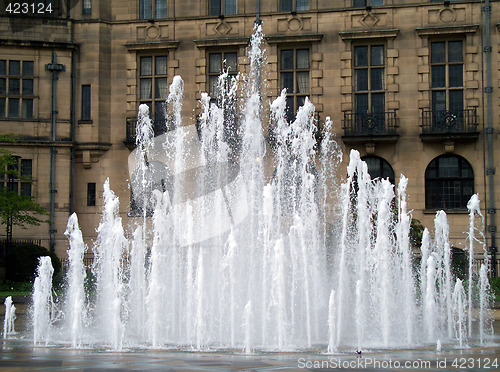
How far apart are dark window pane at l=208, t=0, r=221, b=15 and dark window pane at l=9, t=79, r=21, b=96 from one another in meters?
8.11

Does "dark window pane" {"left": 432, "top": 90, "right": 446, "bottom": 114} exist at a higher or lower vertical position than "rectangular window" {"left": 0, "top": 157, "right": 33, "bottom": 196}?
higher

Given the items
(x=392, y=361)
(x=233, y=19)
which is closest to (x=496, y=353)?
(x=392, y=361)

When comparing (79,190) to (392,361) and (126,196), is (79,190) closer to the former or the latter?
(126,196)

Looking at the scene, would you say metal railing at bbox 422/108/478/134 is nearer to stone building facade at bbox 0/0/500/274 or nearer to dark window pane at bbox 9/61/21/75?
stone building facade at bbox 0/0/500/274

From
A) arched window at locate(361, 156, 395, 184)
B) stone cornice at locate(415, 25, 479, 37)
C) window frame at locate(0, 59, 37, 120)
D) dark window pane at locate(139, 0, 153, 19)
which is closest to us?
stone cornice at locate(415, 25, 479, 37)

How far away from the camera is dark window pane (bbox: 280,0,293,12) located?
3005 cm

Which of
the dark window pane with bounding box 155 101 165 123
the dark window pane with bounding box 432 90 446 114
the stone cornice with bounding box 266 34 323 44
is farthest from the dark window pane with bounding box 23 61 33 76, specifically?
the dark window pane with bounding box 432 90 446 114

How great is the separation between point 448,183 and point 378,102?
13.4ft

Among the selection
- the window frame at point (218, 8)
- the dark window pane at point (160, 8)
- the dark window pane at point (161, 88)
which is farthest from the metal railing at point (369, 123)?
the dark window pane at point (160, 8)

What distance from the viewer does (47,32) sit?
30.2 metres

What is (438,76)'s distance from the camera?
2909cm

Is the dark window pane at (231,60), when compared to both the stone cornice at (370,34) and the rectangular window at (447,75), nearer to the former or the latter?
the stone cornice at (370,34)

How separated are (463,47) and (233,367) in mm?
21411

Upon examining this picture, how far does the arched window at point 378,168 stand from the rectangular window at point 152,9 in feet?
33.3
